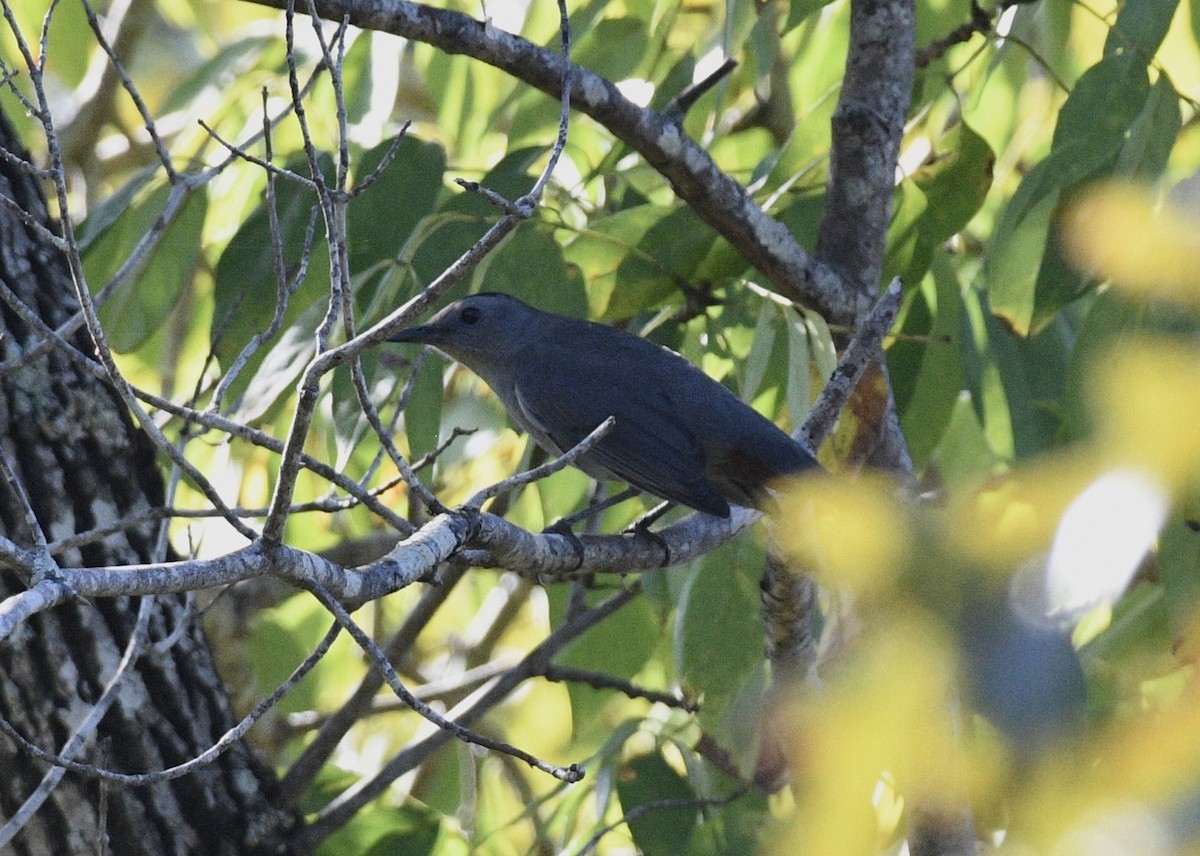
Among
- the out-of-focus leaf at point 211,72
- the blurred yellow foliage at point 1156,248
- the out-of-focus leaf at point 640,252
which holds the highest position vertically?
the out-of-focus leaf at point 211,72

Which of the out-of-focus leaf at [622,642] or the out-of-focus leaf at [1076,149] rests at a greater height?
the out-of-focus leaf at [1076,149]

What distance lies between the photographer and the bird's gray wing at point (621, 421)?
11.9 feet

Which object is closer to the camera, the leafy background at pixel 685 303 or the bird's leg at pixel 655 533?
the leafy background at pixel 685 303

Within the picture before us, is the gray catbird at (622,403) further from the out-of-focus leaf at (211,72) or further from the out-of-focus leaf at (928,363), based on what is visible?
the out-of-focus leaf at (211,72)

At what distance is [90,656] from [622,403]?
1611 millimetres

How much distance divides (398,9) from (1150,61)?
174 centimetres

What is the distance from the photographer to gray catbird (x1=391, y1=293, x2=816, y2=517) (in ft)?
11.9

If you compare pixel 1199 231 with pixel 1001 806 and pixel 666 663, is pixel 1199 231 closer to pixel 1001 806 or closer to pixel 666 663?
pixel 1001 806

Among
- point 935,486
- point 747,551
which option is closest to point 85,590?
point 747,551

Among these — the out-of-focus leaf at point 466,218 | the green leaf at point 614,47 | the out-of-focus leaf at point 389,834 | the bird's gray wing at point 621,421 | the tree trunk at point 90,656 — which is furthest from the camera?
the green leaf at point 614,47

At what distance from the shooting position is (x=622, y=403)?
13.1ft

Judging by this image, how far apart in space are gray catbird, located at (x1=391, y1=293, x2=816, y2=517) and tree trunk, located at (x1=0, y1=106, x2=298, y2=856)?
1058mm

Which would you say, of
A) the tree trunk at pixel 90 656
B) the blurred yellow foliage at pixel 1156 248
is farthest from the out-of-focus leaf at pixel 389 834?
the blurred yellow foliage at pixel 1156 248

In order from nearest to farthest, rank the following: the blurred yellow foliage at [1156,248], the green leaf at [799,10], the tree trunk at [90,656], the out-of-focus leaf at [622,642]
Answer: the blurred yellow foliage at [1156,248]
the tree trunk at [90,656]
the green leaf at [799,10]
the out-of-focus leaf at [622,642]
